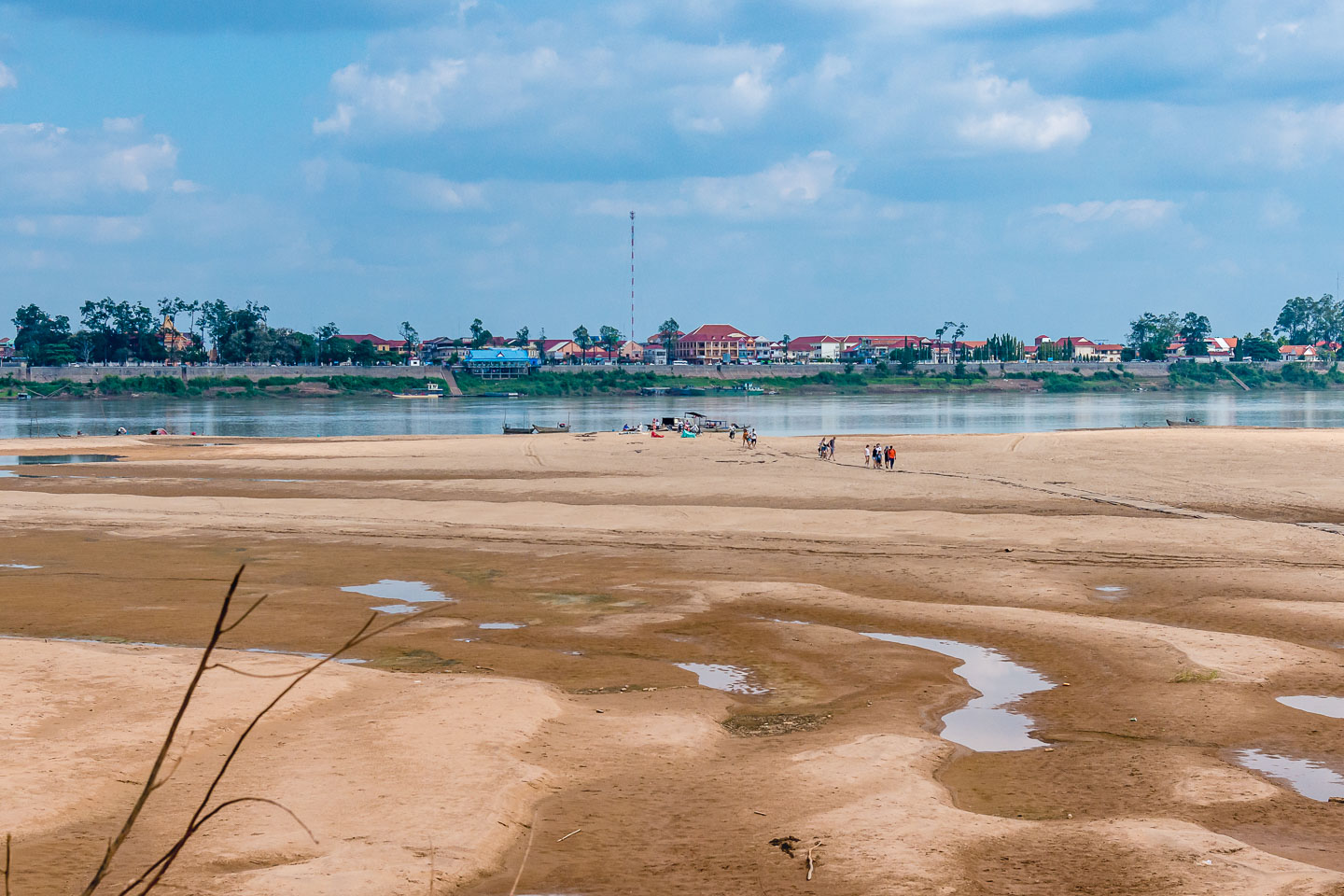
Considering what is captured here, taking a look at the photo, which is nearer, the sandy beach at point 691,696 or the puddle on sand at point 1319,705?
the sandy beach at point 691,696

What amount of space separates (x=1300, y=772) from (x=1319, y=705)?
2947mm

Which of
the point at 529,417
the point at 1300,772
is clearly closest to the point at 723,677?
the point at 1300,772

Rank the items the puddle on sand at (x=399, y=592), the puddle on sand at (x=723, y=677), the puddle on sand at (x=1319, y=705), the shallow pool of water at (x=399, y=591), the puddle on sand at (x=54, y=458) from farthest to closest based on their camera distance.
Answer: the puddle on sand at (x=54, y=458) < the shallow pool of water at (x=399, y=591) < the puddle on sand at (x=399, y=592) < the puddle on sand at (x=723, y=677) < the puddle on sand at (x=1319, y=705)

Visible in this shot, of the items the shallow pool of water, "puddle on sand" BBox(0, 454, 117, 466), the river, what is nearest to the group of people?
the shallow pool of water

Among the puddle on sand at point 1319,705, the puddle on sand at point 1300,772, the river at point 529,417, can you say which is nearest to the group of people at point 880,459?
the puddle on sand at point 1319,705

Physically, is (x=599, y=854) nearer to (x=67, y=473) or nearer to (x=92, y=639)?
(x=92, y=639)

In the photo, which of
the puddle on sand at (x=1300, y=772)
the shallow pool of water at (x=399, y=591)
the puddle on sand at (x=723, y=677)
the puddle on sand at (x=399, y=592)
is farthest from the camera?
the shallow pool of water at (x=399, y=591)

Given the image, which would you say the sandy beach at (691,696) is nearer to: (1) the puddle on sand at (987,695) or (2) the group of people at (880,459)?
(1) the puddle on sand at (987,695)

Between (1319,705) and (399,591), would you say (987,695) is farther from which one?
(399,591)

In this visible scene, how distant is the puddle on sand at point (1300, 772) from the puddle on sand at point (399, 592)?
1382 centimetres

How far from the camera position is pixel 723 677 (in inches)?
626

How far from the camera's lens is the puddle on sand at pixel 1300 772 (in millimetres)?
11047

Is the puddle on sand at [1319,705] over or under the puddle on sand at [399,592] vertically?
over

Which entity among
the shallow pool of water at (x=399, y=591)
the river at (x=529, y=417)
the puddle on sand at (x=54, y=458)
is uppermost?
the river at (x=529, y=417)
